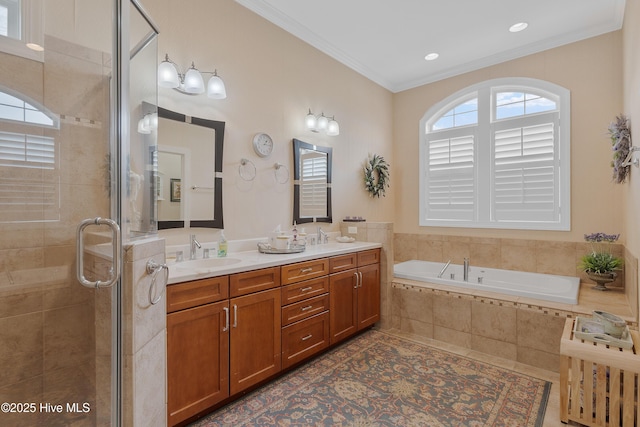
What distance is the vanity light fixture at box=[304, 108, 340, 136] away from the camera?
10.7 ft

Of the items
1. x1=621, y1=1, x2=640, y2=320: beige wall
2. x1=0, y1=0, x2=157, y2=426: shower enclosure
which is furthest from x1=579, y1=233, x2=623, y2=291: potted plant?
x1=0, y1=0, x2=157, y2=426: shower enclosure

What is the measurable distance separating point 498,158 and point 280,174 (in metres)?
2.63

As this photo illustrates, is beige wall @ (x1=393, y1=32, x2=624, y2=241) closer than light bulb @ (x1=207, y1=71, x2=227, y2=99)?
No

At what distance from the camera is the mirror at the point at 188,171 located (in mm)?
2195

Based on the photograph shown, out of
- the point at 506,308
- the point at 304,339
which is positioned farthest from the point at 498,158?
the point at 304,339

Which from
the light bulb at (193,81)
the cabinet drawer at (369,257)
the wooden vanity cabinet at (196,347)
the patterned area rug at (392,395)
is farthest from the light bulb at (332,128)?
the patterned area rug at (392,395)

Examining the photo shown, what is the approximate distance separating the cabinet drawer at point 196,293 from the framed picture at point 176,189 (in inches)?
29.9

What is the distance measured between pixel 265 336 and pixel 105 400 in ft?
3.16

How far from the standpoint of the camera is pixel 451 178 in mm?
4113

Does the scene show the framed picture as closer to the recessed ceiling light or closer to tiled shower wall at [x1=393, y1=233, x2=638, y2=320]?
tiled shower wall at [x1=393, y1=233, x2=638, y2=320]

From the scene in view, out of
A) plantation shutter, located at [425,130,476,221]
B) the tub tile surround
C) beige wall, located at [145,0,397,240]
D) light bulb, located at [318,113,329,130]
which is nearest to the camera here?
beige wall, located at [145,0,397,240]

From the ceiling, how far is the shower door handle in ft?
7.44

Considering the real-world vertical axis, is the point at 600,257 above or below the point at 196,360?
above

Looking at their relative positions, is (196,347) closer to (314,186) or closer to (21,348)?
(21,348)
